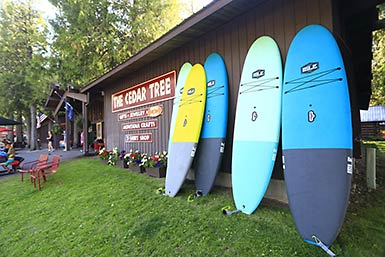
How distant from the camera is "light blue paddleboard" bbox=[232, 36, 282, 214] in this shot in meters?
2.67

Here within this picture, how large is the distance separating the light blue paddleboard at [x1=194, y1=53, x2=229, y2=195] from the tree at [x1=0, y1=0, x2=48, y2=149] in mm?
14432

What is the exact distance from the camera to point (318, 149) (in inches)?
88.6

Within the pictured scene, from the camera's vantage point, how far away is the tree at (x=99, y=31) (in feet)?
36.8

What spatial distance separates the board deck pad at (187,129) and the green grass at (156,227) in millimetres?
296

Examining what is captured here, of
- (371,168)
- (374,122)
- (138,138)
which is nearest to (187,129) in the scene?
(138,138)

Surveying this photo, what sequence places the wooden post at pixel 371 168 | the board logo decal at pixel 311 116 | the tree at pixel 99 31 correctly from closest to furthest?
the board logo decal at pixel 311 116
the wooden post at pixel 371 168
the tree at pixel 99 31

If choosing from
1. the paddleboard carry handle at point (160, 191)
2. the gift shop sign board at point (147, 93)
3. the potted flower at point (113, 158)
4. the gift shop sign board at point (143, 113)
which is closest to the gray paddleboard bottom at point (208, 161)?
the paddleboard carry handle at point (160, 191)

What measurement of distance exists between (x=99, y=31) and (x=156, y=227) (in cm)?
1178

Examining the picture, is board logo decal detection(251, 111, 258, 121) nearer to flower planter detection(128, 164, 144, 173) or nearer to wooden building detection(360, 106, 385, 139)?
flower planter detection(128, 164, 144, 173)

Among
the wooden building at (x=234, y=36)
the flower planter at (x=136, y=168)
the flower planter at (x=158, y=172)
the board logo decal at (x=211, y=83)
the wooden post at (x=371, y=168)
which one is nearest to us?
the wooden building at (x=234, y=36)

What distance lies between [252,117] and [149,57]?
3.26 meters

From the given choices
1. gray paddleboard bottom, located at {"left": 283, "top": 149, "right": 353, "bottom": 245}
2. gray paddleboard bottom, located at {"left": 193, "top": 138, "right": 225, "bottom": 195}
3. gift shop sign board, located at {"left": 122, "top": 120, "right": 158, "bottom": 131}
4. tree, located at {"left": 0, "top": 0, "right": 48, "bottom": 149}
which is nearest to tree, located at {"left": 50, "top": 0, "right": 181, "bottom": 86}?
tree, located at {"left": 0, "top": 0, "right": 48, "bottom": 149}

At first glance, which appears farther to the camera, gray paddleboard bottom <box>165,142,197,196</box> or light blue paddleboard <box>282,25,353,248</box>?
gray paddleboard bottom <box>165,142,197,196</box>

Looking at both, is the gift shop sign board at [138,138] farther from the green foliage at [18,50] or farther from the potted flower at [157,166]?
the green foliage at [18,50]
